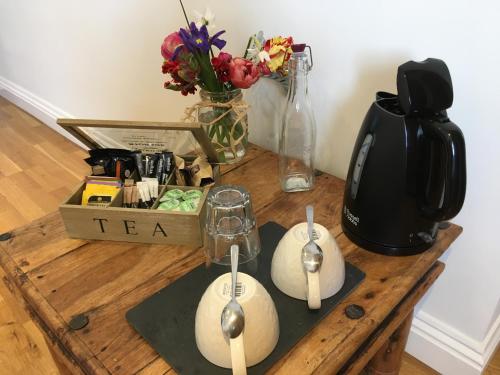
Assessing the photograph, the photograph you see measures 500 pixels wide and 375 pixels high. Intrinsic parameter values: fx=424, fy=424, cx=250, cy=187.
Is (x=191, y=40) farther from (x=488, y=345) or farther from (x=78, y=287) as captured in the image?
(x=488, y=345)

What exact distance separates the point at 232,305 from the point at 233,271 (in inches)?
1.6

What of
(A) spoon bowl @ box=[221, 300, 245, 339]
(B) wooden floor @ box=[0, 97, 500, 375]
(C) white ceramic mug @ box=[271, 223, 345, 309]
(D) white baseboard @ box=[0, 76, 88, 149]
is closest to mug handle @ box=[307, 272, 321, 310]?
(C) white ceramic mug @ box=[271, 223, 345, 309]

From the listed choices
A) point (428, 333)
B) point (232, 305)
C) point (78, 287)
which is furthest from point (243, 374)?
point (428, 333)

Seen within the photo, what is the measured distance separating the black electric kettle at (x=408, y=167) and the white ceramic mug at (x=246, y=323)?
0.27 m

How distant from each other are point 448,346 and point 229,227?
Result: 2.41ft

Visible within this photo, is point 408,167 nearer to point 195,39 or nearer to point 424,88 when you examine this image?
point 424,88

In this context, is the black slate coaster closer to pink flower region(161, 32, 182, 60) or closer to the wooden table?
the wooden table

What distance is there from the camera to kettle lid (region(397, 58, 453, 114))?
62 cm

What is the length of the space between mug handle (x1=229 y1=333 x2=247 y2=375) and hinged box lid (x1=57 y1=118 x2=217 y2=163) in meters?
0.42

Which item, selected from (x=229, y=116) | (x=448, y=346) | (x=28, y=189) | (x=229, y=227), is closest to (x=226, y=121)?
(x=229, y=116)

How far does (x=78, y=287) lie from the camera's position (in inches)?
28.0

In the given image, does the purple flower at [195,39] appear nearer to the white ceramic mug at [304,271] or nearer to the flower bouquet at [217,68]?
the flower bouquet at [217,68]

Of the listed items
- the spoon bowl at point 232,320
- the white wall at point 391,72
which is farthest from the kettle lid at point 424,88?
the spoon bowl at point 232,320

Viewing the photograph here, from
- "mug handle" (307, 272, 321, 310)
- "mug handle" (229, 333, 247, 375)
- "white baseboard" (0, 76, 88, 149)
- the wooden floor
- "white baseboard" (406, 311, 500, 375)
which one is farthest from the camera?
"white baseboard" (0, 76, 88, 149)
